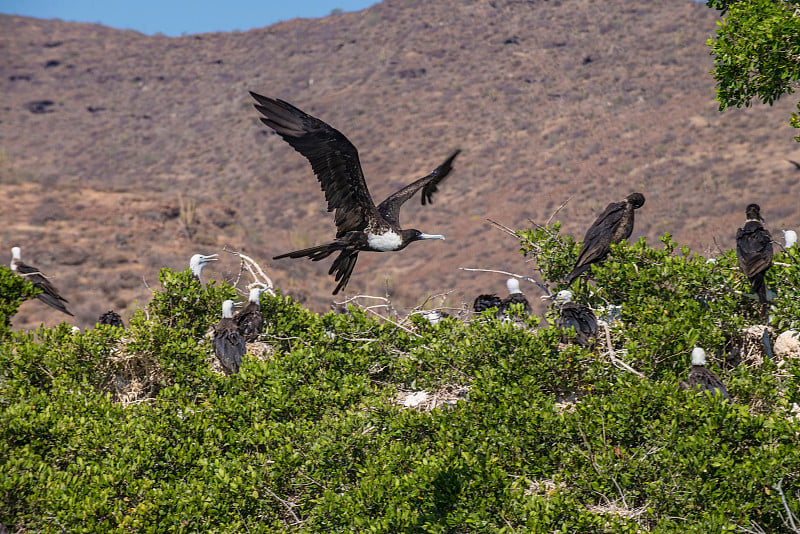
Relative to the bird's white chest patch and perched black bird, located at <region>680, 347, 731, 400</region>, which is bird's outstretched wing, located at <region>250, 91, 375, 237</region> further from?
perched black bird, located at <region>680, 347, 731, 400</region>

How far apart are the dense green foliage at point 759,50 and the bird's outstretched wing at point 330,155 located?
2.87 m

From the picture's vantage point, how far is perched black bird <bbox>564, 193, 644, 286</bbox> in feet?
28.3

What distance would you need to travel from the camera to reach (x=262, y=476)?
6676 millimetres

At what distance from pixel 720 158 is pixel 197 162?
32.1 m

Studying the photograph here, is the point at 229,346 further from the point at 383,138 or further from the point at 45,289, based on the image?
the point at 383,138

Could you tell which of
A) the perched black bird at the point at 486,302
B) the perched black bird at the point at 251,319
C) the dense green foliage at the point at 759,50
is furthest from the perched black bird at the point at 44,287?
the dense green foliage at the point at 759,50

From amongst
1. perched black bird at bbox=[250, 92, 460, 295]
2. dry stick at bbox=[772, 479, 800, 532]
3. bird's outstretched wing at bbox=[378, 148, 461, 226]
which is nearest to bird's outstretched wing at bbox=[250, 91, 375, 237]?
perched black bird at bbox=[250, 92, 460, 295]

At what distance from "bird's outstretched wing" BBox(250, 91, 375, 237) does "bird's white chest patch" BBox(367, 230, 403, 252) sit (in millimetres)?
136

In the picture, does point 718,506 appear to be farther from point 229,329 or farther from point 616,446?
point 229,329

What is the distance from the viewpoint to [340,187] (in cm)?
649

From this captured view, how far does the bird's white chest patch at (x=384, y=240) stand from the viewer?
6730mm

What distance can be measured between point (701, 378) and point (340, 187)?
337cm

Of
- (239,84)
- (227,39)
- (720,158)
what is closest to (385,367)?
(720,158)

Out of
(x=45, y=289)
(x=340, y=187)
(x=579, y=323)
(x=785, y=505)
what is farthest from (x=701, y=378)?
(x=45, y=289)
